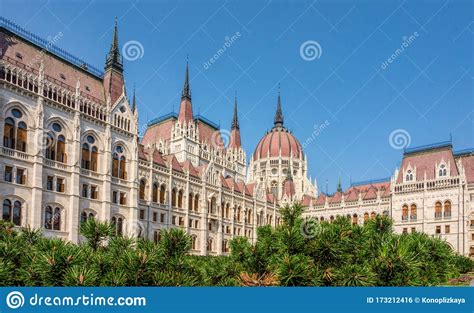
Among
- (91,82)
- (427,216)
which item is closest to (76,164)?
(91,82)

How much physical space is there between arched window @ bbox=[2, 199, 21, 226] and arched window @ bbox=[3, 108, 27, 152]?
15.3 ft

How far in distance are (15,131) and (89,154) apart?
8.13m

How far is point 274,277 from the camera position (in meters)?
6.46

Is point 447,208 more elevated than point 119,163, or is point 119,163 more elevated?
point 119,163

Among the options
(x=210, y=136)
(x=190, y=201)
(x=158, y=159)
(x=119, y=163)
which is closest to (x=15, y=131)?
(x=119, y=163)

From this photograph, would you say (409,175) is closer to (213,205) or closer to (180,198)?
A: (213,205)

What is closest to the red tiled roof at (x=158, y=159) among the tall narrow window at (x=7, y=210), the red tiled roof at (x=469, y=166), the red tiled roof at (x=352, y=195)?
the tall narrow window at (x=7, y=210)

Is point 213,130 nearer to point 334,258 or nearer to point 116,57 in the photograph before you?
point 116,57

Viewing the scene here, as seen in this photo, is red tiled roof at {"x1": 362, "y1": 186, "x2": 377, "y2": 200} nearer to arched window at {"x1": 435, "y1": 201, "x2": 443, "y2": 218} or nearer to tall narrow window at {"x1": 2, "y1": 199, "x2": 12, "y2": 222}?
arched window at {"x1": 435, "y1": 201, "x2": 443, "y2": 218}

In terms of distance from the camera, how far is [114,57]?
165ft
